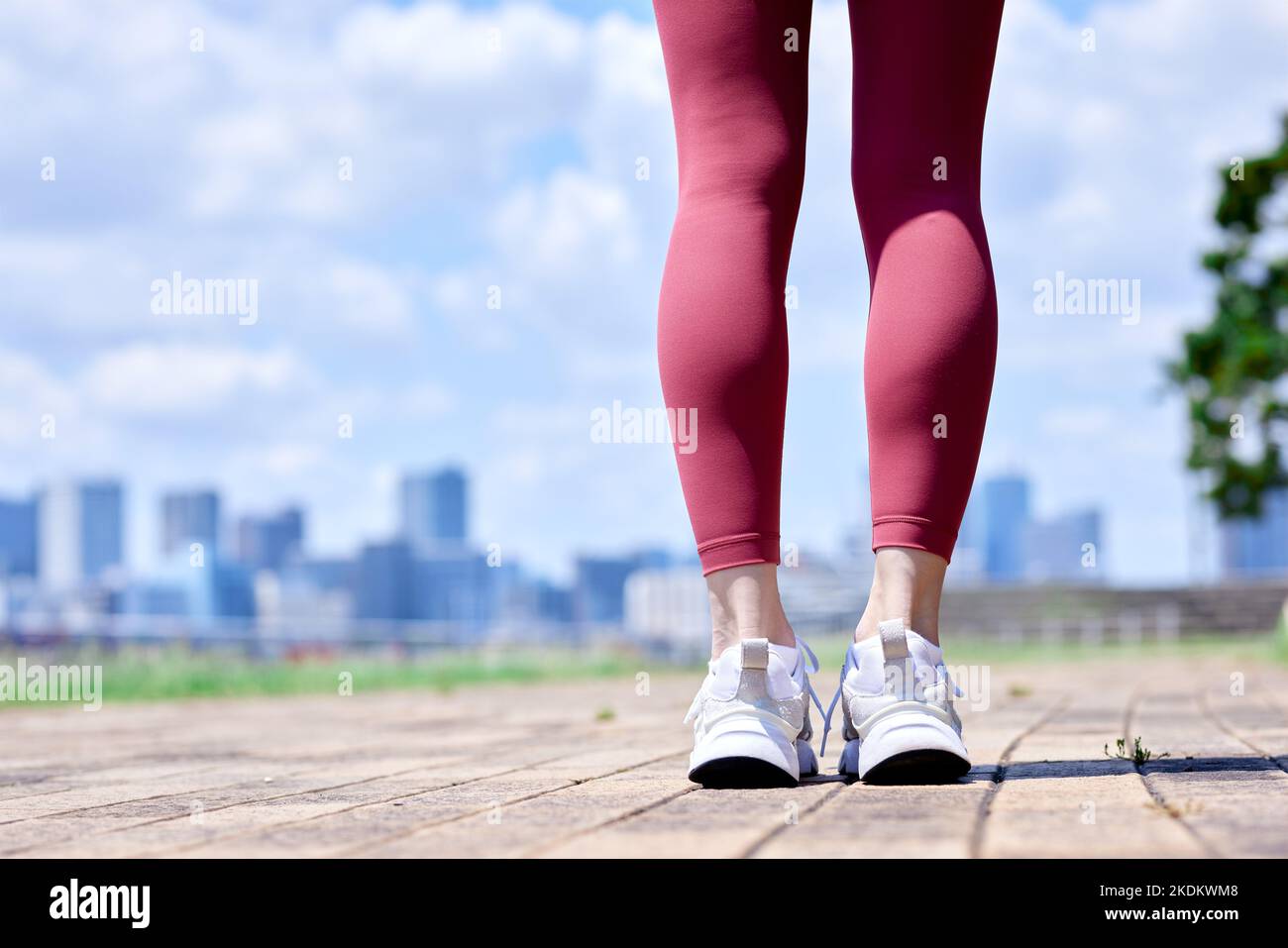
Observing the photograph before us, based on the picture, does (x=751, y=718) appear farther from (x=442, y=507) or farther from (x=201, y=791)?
(x=442, y=507)

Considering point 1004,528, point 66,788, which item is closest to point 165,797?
point 66,788

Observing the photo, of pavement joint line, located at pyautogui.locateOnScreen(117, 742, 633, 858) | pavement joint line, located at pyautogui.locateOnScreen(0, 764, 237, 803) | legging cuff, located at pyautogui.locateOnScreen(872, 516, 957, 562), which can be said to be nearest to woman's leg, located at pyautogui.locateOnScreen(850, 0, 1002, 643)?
legging cuff, located at pyautogui.locateOnScreen(872, 516, 957, 562)

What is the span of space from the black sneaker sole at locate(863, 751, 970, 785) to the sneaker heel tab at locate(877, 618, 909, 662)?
5.6 inches

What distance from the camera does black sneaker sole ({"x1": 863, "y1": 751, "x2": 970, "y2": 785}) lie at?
1735 mm

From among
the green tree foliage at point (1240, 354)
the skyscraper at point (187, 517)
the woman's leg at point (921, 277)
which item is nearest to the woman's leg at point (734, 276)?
the woman's leg at point (921, 277)

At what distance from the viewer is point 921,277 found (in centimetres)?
189

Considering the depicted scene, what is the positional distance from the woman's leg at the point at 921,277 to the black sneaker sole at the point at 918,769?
18cm

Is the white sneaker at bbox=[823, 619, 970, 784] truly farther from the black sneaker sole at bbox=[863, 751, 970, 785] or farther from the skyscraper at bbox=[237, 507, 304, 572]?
the skyscraper at bbox=[237, 507, 304, 572]

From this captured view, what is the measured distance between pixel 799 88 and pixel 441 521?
522 feet

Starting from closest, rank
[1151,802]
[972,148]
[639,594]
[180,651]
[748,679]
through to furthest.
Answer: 1. [1151,802]
2. [748,679]
3. [972,148]
4. [180,651]
5. [639,594]

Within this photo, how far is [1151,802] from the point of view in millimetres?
1462

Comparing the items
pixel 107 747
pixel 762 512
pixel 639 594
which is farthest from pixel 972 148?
pixel 639 594

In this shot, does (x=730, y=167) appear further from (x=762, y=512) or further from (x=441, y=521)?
(x=441, y=521)

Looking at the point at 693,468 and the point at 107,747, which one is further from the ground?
the point at 693,468
